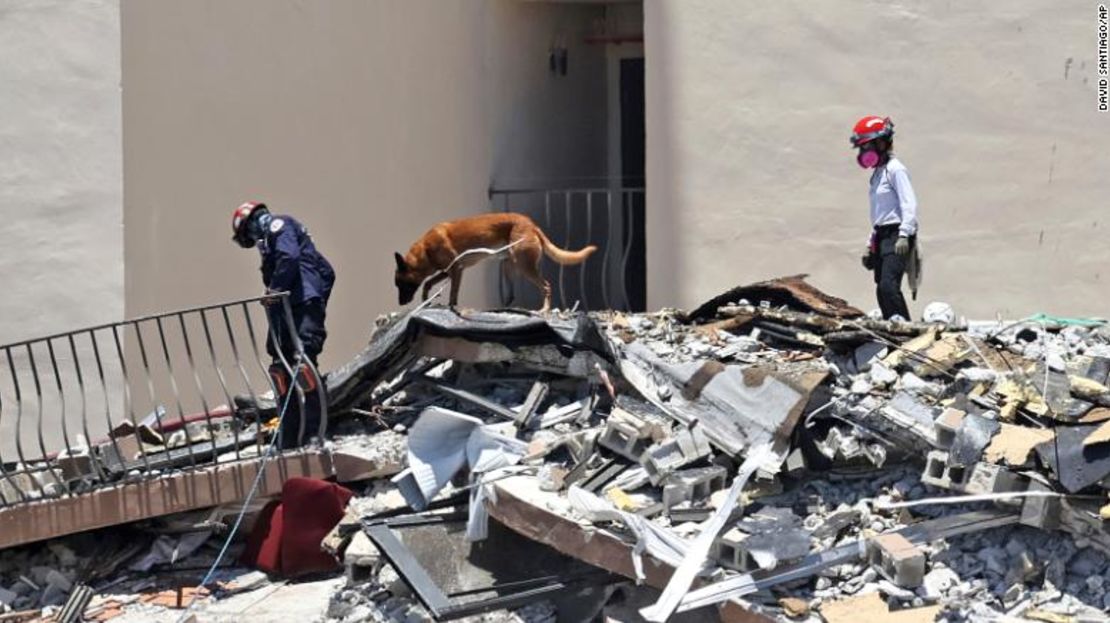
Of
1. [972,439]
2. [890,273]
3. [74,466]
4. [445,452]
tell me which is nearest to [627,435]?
[445,452]

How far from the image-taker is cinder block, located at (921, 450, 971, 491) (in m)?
6.16

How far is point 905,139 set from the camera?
37.7 feet

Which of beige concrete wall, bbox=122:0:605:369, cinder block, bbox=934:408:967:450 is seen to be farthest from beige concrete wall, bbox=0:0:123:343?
cinder block, bbox=934:408:967:450

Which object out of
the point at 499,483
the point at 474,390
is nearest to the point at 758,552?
the point at 499,483

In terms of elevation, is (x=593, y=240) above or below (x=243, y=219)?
below

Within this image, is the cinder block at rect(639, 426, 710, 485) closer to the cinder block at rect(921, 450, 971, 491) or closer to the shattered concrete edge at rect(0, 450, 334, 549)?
the cinder block at rect(921, 450, 971, 491)

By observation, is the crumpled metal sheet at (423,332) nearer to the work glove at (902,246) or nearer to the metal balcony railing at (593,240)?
the work glove at (902,246)

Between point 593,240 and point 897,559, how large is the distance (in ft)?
26.7

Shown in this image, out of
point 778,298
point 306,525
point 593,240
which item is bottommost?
point 306,525

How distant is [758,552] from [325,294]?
337 cm

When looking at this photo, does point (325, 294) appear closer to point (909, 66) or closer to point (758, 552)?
point (758, 552)

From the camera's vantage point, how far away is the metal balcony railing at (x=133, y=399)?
8.51m

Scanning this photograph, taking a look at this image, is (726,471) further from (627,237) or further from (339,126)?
(627,237)

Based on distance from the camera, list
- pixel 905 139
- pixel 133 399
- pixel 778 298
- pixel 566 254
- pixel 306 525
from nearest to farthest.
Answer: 1. pixel 306 525
2. pixel 778 298
3. pixel 133 399
4. pixel 566 254
5. pixel 905 139
